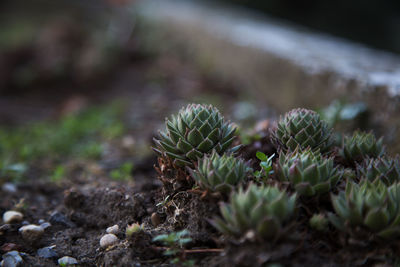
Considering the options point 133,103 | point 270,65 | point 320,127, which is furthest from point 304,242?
point 133,103

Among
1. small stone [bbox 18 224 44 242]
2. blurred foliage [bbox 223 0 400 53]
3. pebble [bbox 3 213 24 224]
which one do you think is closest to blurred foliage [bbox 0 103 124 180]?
pebble [bbox 3 213 24 224]

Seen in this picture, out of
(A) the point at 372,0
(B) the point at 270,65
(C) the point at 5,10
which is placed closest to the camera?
(B) the point at 270,65

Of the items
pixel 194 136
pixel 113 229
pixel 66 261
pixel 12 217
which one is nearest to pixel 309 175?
pixel 194 136

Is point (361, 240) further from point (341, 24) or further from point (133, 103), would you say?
point (341, 24)

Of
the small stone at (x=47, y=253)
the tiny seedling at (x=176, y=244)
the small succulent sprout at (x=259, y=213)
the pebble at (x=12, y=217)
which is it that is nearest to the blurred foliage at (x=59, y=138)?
the pebble at (x=12, y=217)

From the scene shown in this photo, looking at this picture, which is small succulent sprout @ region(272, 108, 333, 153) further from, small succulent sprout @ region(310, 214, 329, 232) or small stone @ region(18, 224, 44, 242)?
small stone @ region(18, 224, 44, 242)

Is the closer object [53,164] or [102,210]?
[102,210]
